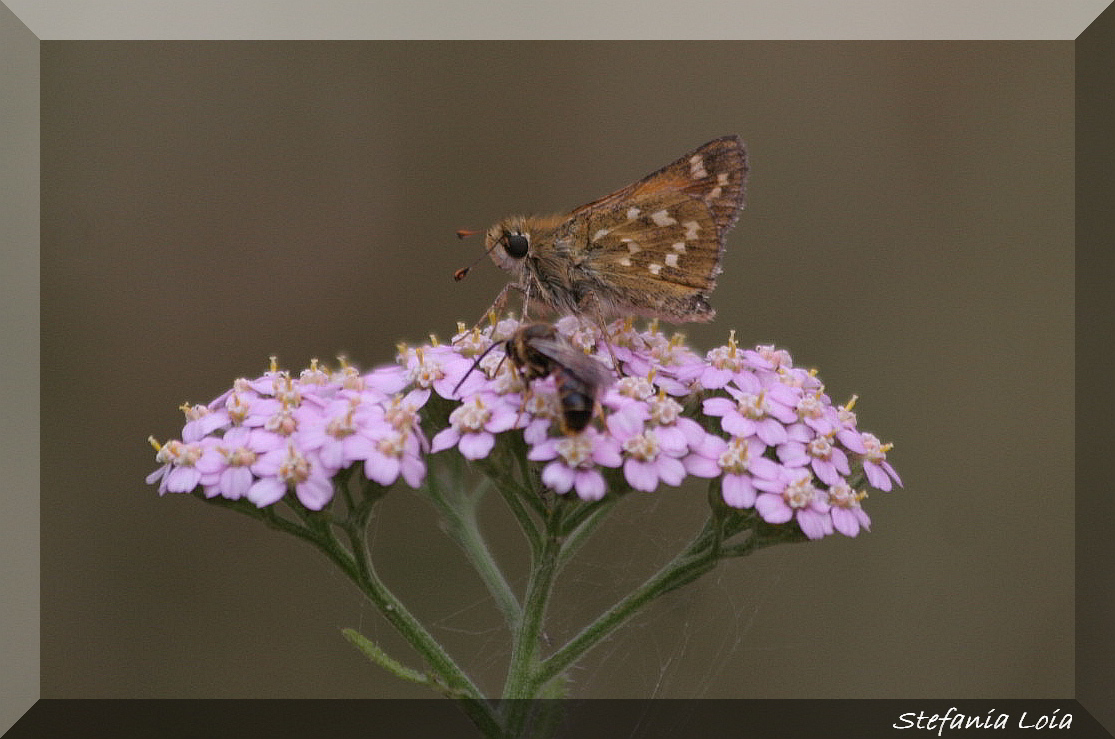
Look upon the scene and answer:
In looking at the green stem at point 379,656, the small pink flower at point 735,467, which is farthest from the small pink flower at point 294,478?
the small pink flower at point 735,467

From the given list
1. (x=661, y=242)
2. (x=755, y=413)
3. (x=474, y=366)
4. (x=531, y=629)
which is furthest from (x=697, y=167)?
(x=531, y=629)

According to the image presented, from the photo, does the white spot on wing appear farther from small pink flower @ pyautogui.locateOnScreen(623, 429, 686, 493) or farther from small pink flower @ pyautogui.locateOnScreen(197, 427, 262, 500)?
small pink flower @ pyautogui.locateOnScreen(197, 427, 262, 500)

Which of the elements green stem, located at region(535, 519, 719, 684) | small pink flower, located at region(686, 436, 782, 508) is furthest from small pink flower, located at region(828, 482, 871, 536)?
green stem, located at region(535, 519, 719, 684)

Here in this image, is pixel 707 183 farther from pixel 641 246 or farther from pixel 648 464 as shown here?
pixel 648 464

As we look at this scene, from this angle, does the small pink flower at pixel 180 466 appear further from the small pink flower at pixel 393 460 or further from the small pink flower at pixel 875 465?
the small pink flower at pixel 875 465

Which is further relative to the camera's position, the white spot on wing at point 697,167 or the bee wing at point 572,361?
the white spot on wing at point 697,167

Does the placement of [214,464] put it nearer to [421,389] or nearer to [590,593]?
[421,389]
